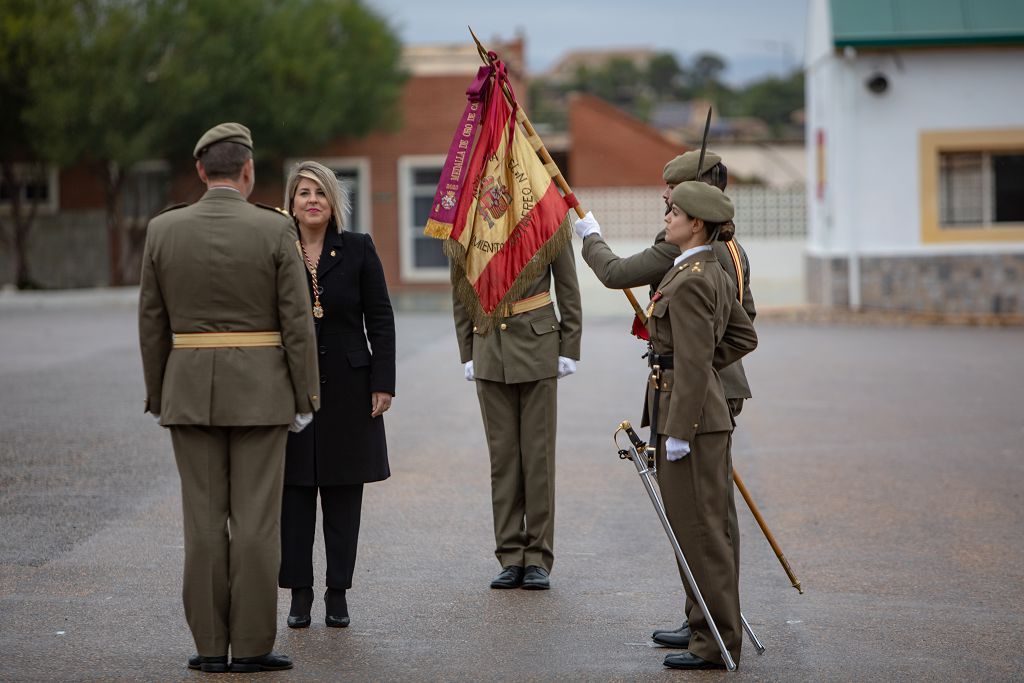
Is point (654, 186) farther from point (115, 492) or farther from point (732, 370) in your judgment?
point (732, 370)

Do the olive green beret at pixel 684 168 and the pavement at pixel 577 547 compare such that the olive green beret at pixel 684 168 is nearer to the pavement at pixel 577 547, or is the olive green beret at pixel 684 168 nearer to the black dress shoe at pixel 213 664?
the pavement at pixel 577 547

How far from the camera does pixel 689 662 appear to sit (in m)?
5.46

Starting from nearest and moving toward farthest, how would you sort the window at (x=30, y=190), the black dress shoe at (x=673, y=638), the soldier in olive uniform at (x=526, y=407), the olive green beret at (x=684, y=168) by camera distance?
the black dress shoe at (x=673, y=638) < the olive green beret at (x=684, y=168) < the soldier in olive uniform at (x=526, y=407) < the window at (x=30, y=190)

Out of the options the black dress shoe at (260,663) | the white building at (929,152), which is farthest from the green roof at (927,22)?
the black dress shoe at (260,663)

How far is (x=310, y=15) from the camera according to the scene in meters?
31.7

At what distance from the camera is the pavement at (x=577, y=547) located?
562 centimetres

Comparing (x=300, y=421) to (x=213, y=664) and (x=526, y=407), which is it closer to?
(x=213, y=664)

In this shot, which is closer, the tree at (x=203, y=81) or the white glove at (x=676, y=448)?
the white glove at (x=676, y=448)

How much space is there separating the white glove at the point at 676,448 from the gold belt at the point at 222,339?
1.52 m

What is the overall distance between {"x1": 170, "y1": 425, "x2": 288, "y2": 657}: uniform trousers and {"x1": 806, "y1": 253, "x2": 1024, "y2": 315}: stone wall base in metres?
18.5

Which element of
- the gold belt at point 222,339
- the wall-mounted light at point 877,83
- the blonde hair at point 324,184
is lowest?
the gold belt at point 222,339

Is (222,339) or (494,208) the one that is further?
(494,208)

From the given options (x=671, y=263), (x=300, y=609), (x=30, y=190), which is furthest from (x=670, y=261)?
(x=30, y=190)

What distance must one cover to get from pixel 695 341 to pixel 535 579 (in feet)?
6.11
